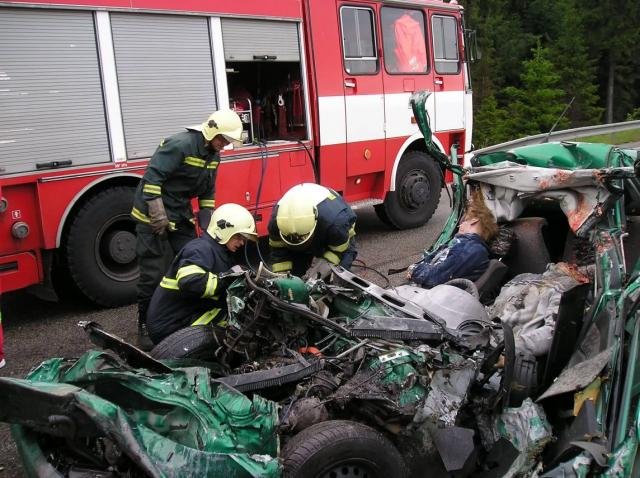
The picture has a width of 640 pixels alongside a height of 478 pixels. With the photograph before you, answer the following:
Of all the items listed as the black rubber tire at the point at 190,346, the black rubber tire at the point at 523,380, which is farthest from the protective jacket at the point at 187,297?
the black rubber tire at the point at 523,380

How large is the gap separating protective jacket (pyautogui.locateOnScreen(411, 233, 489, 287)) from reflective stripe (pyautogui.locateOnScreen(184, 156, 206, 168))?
6.11 ft

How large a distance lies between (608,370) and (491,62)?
28.8m

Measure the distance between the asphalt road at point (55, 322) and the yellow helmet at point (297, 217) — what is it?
5.94 feet

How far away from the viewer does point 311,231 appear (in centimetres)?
387

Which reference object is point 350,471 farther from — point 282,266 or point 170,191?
point 170,191

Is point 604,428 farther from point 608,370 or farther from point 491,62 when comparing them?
point 491,62

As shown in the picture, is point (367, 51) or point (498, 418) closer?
point (498, 418)

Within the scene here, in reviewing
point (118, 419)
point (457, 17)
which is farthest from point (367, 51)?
point (118, 419)

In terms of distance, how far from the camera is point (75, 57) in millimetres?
5152

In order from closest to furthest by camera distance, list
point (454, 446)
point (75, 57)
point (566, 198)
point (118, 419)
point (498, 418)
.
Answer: point (118, 419) < point (454, 446) < point (498, 418) < point (566, 198) < point (75, 57)

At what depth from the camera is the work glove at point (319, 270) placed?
3530 millimetres

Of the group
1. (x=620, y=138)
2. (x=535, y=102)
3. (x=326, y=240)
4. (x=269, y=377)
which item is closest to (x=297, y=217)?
(x=326, y=240)

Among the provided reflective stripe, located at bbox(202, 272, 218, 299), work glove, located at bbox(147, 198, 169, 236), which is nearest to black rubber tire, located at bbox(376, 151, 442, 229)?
work glove, located at bbox(147, 198, 169, 236)

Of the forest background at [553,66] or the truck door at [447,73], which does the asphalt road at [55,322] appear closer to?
the truck door at [447,73]
